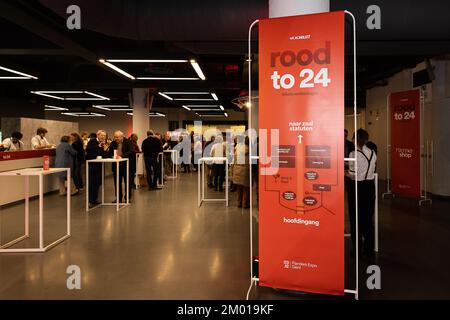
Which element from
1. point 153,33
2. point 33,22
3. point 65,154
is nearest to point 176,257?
point 153,33

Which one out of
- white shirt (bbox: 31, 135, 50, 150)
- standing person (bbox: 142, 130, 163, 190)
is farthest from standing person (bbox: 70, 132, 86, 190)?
standing person (bbox: 142, 130, 163, 190)

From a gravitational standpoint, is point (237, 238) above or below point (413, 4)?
below

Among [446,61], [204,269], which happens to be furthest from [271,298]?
[446,61]

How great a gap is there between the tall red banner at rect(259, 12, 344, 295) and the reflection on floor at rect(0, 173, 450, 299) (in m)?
0.43

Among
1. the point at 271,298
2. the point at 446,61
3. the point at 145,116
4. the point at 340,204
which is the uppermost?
the point at 446,61

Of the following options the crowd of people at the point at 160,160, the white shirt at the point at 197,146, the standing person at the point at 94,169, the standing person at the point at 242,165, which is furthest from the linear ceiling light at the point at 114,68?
the white shirt at the point at 197,146

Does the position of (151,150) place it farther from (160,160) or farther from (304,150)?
(304,150)

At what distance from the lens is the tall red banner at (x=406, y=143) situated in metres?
7.66

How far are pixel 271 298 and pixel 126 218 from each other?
13.0 ft

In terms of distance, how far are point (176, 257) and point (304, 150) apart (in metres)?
2.18

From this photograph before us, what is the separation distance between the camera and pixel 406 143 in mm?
7988

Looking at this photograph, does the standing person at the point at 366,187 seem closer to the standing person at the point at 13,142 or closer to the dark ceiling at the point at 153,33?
the dark ceiling at the point at 153,33

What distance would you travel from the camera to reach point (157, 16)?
479cm
